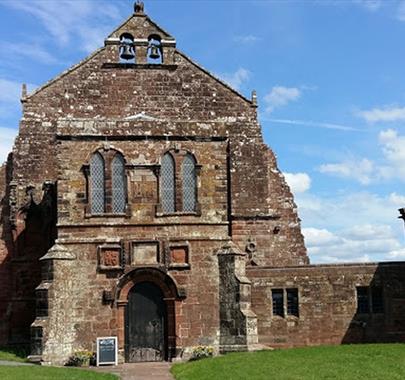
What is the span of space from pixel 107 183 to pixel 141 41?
9.46m

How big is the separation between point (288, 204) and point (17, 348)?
13.6 metres

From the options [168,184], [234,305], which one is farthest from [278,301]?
[168,184]

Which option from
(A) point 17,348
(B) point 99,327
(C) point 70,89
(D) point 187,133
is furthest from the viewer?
(C) point 70,89

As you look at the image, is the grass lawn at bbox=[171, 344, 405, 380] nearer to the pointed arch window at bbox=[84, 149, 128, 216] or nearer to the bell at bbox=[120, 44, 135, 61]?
the pointed arch window at bbox=[84, 149, 128, 216]

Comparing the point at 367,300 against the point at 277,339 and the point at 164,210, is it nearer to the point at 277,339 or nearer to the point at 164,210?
the point at 277,339

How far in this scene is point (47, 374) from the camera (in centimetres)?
2019

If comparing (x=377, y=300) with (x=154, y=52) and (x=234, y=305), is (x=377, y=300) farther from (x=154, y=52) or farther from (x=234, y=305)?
(x=154, y=52)

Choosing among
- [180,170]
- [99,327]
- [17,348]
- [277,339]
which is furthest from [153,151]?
[17,348]

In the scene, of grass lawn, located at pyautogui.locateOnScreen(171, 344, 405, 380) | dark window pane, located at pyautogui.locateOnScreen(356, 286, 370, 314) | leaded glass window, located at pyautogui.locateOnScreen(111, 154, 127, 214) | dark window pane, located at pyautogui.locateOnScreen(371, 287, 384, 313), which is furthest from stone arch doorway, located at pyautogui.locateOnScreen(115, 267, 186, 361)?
dark window pane, located at pyautogui.locateOnScreen(371, 287, 384, 313)

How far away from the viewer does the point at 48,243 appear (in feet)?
102

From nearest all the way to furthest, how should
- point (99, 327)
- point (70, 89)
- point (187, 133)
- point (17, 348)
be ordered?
point (99, 327)
point (187, 133)
point (17, 348)
point (70, 89)

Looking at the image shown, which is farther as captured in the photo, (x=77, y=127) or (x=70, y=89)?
(x=70, y=89)

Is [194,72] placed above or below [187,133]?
above

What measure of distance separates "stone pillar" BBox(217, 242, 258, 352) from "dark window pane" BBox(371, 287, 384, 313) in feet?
17.7
